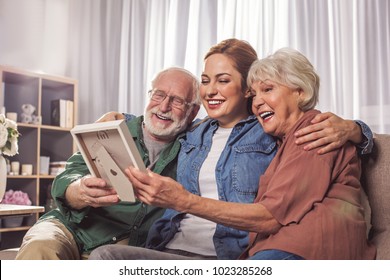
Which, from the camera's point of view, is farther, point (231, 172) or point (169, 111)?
point (169, 111)

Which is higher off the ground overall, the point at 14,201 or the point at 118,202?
the point at 118,202

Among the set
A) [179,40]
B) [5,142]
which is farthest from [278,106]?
[179,40]

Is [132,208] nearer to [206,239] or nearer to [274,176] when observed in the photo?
[206,239]

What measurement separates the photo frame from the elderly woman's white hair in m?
0.38

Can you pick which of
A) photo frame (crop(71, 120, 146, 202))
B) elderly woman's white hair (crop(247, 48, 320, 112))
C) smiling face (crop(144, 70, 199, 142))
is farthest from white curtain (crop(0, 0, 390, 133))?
photo frame (crop(71, 120, 146, 202))

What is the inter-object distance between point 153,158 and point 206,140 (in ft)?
0.64

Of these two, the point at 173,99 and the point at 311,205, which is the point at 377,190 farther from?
the point at 173,99

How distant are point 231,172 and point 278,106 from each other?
237 millimetres

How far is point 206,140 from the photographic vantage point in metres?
1.34

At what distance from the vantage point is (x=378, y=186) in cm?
112

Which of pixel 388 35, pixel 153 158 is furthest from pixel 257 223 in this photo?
pixel 388 35

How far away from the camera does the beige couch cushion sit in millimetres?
1105

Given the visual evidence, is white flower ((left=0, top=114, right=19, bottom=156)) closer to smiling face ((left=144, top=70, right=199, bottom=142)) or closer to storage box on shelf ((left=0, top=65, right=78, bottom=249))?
smiling face ((left=144, top=70, right=199, bottom=142))

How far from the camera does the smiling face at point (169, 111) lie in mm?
1420
